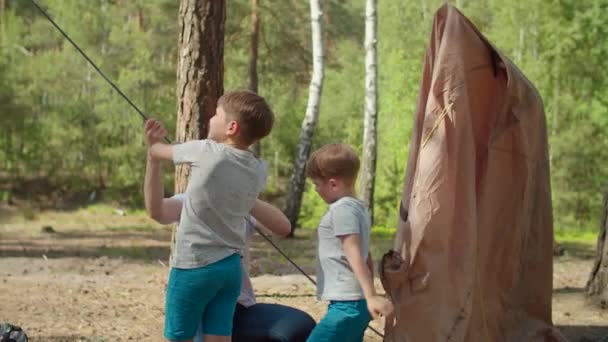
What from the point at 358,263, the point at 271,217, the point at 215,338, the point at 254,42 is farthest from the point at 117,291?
the point at 254,42

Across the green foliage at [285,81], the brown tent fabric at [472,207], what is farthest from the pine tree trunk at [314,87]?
the brown tent fabric at [472,207]

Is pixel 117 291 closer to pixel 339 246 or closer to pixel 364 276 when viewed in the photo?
pixel 339 246

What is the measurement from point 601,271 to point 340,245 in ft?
11.8

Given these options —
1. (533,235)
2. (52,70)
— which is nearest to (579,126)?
(52,70)

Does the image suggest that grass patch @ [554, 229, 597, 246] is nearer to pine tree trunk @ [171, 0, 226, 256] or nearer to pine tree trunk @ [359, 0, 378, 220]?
pine tree trunk @ [359, 0, 378, 220]

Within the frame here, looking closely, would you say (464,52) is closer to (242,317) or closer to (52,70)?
(242,317)

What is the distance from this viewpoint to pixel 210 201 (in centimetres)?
349

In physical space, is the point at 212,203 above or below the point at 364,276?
above

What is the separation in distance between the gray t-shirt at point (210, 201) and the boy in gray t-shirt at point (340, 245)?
37cm

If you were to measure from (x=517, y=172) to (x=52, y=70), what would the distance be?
30.6 metres

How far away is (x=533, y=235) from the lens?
4.50m

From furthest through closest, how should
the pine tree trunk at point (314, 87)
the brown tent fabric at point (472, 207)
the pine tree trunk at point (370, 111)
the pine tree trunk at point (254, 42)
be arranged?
the pine tree trunk at point (254, 42) < the pine tree trunk at point (314, 87) < the pine tree trunk at point (370, 111) < the brown tent fabric at point (472, 207)

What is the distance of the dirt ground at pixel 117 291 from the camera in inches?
243

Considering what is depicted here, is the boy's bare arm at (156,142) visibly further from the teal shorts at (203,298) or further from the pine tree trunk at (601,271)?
the pine tree trunk at (601,271)
